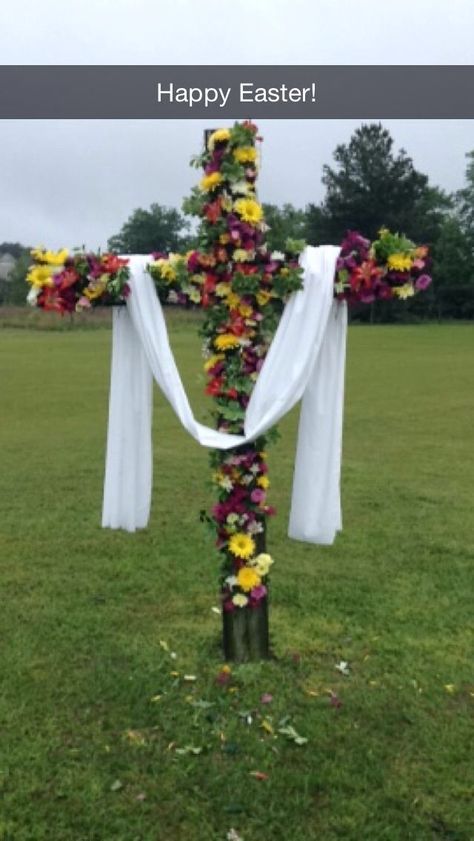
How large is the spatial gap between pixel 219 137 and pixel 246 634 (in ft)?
9.34

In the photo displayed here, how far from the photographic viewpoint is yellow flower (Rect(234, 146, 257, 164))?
176 inches

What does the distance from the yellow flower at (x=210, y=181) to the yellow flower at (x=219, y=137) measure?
15 centimetres

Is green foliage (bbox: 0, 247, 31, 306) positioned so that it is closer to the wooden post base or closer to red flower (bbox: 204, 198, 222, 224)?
the wooden post base

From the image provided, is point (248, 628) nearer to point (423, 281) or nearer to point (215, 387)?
point (215, 387)

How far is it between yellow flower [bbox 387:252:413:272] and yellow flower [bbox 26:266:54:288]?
6.13ft

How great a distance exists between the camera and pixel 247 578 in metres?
4.81

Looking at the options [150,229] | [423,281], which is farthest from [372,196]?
[423,281]

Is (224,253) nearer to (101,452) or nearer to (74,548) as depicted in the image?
(74,548)

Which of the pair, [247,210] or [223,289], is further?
[223,289]

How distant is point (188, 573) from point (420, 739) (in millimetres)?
2811

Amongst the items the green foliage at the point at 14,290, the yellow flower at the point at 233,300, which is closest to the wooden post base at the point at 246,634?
the yellow flower at the point at 233,300

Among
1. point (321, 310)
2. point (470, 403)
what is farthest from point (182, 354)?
point (321, 310)

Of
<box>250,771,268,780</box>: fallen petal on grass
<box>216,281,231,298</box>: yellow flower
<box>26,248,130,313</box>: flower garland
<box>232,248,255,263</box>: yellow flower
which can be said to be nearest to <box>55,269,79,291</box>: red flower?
<box>26,248,130,313</box>: flower garland

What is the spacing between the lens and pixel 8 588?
255 inches
